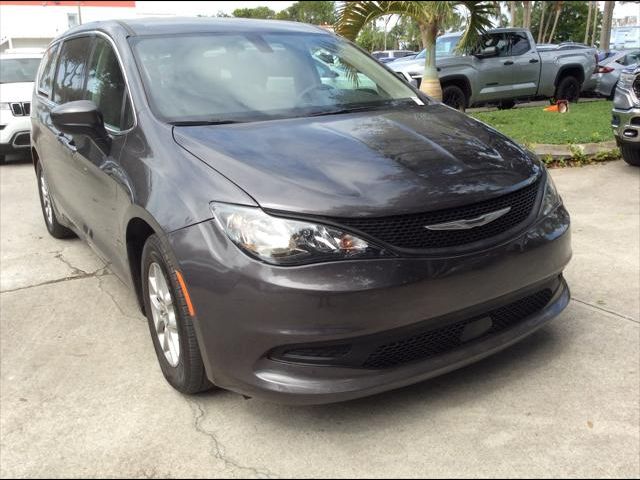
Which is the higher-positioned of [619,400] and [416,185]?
[416,185]

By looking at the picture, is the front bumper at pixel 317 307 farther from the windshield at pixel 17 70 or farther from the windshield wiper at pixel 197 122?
the windshield at pixel 17 70

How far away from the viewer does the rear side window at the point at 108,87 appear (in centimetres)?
344

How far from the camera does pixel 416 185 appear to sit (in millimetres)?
2633

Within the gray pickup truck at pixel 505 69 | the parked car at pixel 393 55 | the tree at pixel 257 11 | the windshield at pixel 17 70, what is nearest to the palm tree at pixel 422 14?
the gray pickup truck at pixel 505 69

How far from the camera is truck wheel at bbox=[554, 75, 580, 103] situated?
1428 centimetres

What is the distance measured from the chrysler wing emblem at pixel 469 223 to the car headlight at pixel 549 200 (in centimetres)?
36

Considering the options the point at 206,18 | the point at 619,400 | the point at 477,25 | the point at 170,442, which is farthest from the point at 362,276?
the point at 477,25

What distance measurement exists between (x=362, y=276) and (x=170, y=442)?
1069 millimetres

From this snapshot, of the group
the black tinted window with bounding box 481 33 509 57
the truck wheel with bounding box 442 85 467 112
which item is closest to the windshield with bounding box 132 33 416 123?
the truck wheel with bounding box 442 85 467 112

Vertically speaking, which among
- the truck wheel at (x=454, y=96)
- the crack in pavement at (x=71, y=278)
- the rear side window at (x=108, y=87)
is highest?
the rear side window at (x=108, y=87)

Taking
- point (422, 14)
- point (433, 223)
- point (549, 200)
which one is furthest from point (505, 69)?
point (433, 223)

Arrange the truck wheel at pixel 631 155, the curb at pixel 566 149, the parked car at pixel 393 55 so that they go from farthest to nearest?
the parked car at pixel 393 55, the curb at pixel 566 149, the truck wheel at pixel 631 155

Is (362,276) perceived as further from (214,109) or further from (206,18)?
(206,18)

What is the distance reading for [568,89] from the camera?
573 inches
